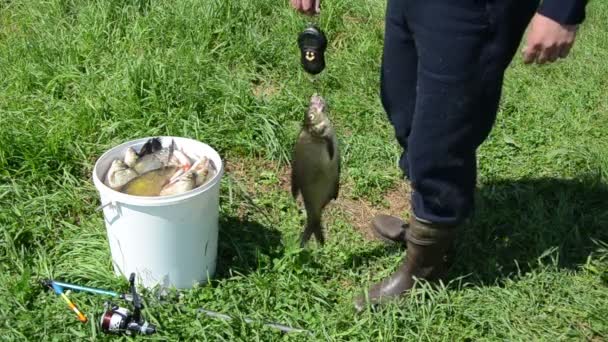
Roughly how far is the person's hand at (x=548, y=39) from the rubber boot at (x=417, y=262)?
810mm

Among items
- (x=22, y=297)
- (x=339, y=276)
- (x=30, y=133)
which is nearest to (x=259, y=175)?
(x=339, y=276)

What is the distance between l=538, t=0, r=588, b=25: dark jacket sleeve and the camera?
2.42 m

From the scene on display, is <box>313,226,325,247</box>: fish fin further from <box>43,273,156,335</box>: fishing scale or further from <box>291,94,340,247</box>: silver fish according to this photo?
<box>43,273,156,335</box>: fishing scale

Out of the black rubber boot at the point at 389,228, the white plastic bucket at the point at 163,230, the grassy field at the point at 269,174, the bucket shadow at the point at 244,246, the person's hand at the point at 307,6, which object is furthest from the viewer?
the black rubber boot at the point at 389,228

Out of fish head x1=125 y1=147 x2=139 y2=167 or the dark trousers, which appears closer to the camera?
the dark trousers

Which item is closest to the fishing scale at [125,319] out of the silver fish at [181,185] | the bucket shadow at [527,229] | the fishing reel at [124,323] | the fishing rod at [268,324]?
the fishing reel at [124,323]

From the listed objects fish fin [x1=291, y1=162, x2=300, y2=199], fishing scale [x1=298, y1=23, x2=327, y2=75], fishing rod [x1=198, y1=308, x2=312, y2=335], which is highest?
fishing scale [x1=298, y1=23, x2=327, y2=75]

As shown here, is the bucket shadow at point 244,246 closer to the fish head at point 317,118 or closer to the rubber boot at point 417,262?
the rubber boot at point 417,262

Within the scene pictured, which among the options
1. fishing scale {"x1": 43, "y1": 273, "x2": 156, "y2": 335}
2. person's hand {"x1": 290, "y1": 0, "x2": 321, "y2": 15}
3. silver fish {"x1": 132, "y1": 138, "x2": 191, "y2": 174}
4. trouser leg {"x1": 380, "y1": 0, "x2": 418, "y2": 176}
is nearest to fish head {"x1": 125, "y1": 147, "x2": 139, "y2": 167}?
silver fish {"x1": 132, "y1": 138, "x2": 191, "y2": 174}

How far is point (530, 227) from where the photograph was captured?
3.68 metres

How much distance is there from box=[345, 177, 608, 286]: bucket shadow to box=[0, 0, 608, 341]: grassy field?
0.01m

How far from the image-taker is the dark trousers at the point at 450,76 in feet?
8.13

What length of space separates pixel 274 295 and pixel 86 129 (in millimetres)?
1685

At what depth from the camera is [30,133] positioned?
3.89 m
